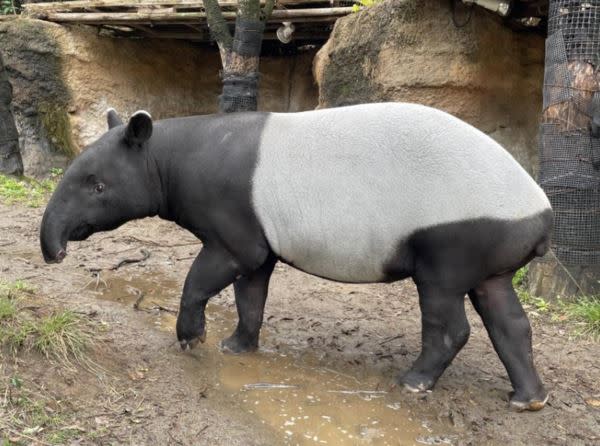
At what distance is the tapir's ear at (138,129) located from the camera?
3.86m

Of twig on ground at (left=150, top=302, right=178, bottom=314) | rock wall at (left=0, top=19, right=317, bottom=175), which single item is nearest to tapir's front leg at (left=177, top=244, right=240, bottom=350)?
twig on ground at (left=150, top=302, right=178, bottom=314)

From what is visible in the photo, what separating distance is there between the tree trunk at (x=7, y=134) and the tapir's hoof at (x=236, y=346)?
7.02 metres

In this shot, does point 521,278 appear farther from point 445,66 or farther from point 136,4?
point 136,4

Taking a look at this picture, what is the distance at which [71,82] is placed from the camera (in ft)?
35.6

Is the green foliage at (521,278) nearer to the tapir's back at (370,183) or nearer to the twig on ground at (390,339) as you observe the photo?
the twig on ground at (390,339)

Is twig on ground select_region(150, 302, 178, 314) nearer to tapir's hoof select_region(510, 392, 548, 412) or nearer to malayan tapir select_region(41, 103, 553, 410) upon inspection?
malayan tapir select_region(41, 103, 553, 410)

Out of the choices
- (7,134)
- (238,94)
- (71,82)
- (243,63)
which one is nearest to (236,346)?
(238,94)

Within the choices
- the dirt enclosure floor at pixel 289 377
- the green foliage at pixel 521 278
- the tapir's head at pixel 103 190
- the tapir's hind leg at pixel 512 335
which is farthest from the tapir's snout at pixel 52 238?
the green foliage at pixel 521 278

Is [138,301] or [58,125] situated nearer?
[138,301]

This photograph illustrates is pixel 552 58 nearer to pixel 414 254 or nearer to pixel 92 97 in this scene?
pixel 414 254

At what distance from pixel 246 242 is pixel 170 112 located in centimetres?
920

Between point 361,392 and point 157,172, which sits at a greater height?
point 157,172

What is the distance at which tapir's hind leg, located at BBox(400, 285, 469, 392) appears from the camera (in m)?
3.60

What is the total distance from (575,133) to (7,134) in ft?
26.8
